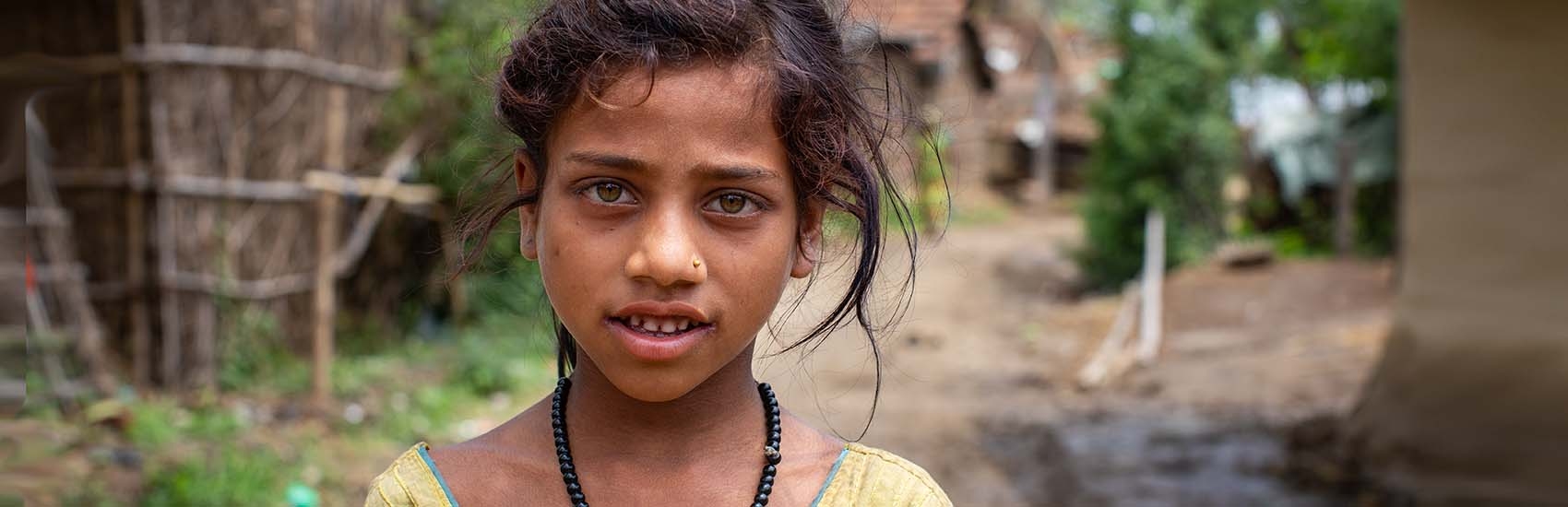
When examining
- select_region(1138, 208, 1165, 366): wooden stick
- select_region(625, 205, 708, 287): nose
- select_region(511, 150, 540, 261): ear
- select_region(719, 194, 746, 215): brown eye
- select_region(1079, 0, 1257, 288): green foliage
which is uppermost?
select_region(1079, 0, 1257, 288): green foliage

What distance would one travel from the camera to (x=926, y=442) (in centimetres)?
677

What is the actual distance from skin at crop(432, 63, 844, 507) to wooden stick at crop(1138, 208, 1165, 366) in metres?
8.00

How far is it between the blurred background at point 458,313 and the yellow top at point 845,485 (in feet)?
0.57

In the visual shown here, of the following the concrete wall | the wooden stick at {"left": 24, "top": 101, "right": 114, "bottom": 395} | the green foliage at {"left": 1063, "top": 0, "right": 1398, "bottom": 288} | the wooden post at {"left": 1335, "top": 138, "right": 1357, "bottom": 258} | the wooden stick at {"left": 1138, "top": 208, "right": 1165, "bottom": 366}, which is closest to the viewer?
the concrete wall

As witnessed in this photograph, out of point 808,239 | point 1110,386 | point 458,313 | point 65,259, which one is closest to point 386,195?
point 458,313

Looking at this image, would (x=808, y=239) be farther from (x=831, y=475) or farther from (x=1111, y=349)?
(x=1111, y=349)

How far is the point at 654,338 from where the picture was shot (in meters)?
1.22

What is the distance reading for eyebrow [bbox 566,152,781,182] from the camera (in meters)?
1.20

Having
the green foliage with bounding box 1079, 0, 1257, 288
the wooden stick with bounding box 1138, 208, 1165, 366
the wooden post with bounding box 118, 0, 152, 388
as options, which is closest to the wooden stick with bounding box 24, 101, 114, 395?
the wooden post with bounding box 118, 0, 152, 388

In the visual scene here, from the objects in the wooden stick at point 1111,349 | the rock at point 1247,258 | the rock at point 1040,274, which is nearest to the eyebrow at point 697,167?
the wooden stick at point 1111,349

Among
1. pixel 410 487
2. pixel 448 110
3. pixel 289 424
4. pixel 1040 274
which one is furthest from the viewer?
pixel 1040 274

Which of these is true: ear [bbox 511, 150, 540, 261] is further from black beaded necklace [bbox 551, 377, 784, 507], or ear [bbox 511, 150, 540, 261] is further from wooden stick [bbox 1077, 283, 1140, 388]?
wooden stick [bbox 1077, 283, 1140, 388]

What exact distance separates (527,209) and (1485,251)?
4.37 m

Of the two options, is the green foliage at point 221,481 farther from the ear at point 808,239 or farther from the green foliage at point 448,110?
the ear at point 808,239
